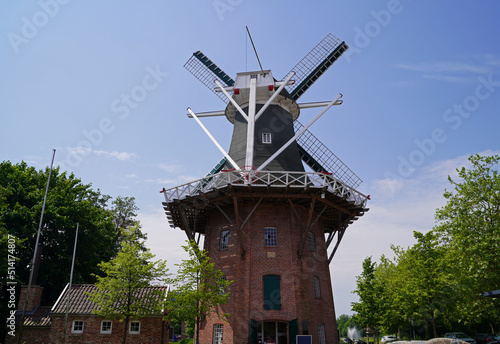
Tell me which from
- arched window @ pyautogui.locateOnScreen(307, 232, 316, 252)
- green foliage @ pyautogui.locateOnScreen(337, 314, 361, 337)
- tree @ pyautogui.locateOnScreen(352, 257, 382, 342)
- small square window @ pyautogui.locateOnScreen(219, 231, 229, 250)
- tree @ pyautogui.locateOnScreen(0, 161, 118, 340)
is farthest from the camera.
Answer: green foliage @ pyautogui.locateOnScreen(337, 314, 361, 337)

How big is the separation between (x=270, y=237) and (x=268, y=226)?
2.29 feet

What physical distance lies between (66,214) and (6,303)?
7.88 metres

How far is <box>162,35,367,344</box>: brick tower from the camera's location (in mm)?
20422

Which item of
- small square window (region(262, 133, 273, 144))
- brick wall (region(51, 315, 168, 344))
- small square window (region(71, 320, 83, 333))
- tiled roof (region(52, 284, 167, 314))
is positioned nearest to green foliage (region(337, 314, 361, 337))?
small square window (region(262, 133, 273, 144))

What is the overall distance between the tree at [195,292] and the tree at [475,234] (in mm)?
15145

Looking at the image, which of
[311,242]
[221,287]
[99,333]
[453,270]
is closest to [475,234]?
[453,270]

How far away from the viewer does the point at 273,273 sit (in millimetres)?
21359

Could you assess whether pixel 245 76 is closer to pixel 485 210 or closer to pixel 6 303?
pixel 485 210

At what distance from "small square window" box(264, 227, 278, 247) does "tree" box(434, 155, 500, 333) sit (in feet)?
38.7

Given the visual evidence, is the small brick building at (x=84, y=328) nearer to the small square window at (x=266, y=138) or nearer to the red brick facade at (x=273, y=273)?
the red brick facade at (x=273, y=273)

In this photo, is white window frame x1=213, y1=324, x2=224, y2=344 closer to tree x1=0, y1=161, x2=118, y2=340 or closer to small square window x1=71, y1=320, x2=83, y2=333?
small square window x1=71, y1=320, x2=83, y2=333

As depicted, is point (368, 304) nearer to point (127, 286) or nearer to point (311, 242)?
point (311, 242)

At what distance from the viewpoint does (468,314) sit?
81.0 ft

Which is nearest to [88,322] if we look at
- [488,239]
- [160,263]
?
[160,263]
